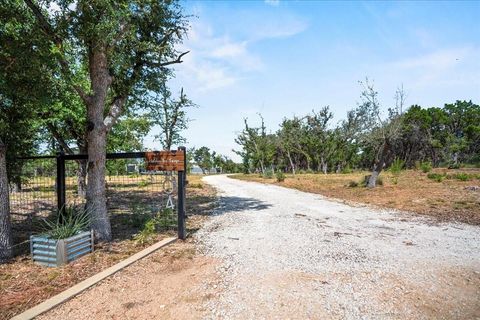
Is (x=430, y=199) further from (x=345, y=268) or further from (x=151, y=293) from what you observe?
(x=151, y=293)

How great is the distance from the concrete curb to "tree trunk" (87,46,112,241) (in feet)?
4.29

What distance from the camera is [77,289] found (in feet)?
11.4

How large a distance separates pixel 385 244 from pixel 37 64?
6.35 m

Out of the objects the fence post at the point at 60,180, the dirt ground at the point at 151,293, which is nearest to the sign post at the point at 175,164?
the dirt ground at the point at 151,293

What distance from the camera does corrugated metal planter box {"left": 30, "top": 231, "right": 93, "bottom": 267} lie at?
Result: 4363 millimetres

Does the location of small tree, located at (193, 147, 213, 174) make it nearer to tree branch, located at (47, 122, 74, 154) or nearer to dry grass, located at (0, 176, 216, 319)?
tree branch, located at (47, 122, 74, 154)

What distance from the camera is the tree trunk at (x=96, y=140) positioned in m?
5.54

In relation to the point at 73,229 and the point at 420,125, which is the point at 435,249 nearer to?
the point at 73,229

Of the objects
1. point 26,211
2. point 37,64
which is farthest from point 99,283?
point 26,211

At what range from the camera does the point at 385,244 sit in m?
Result: 5.36

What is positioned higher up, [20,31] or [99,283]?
[20,31]

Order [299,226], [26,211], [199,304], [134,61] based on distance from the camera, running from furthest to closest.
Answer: [26,211] → [299,226] → [134,61] → [199,304]

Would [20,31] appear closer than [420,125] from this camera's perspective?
Yes

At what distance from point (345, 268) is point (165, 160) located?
3.63 meters
